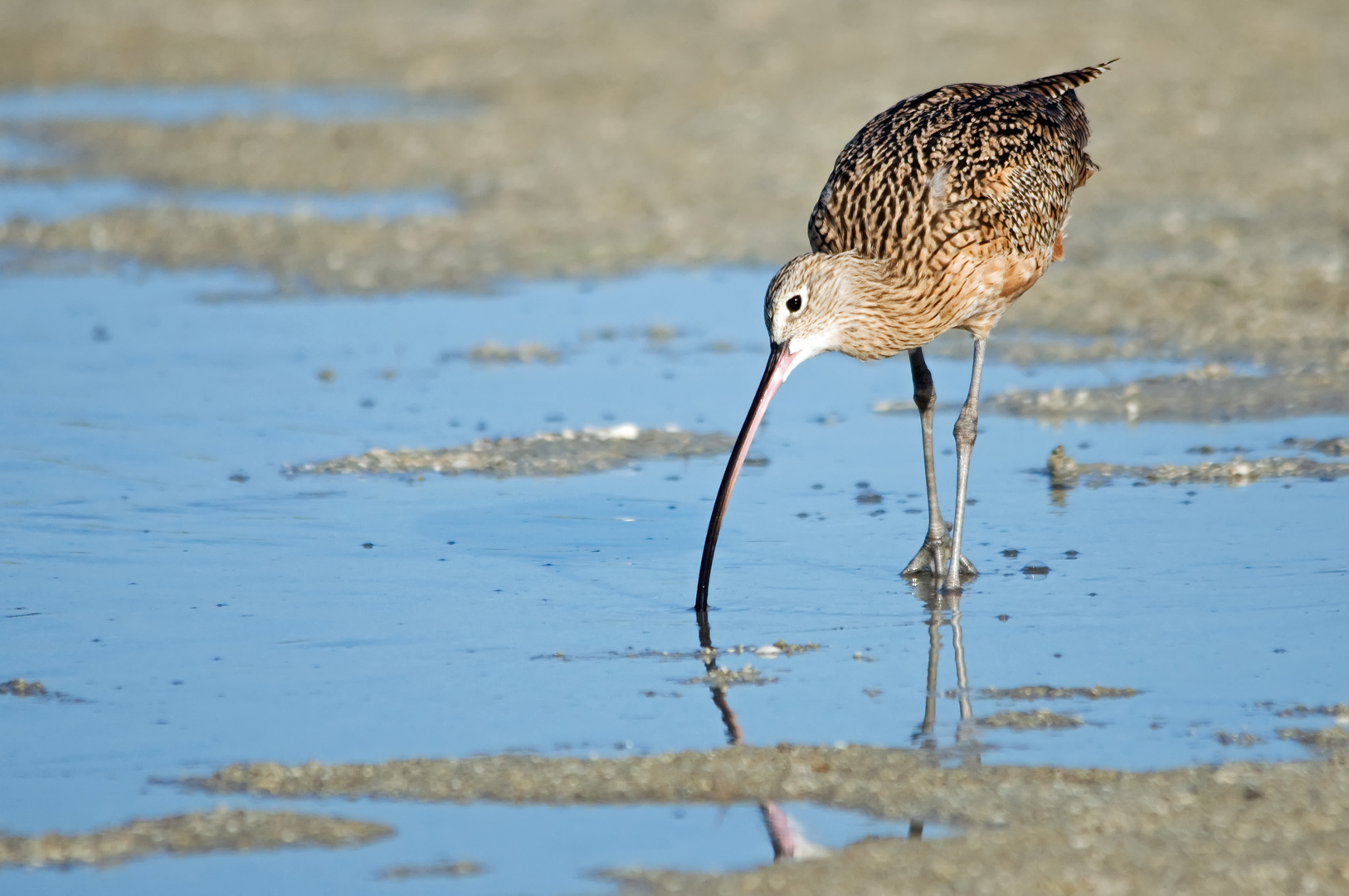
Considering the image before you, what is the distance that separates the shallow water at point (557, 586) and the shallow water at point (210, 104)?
8.24 meters

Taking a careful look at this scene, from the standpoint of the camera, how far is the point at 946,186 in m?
6.72

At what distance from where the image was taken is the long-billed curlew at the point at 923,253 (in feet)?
20.9

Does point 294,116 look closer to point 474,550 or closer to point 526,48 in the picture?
point 526,48

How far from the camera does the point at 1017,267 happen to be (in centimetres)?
693

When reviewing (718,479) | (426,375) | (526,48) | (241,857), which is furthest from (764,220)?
(241,857)

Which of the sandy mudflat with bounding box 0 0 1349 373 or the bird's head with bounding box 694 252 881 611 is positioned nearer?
the bird's head with bounding box 694 252 881 611

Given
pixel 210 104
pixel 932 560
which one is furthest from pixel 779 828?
pixel 210 104

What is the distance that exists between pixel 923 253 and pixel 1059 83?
1.64 metres

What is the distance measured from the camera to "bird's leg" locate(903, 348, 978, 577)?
6680 mm

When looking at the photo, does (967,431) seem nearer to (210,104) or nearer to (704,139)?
(704,139)

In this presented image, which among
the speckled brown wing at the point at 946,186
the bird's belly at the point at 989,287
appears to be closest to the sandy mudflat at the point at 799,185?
the bird's belly at the point at 989,287

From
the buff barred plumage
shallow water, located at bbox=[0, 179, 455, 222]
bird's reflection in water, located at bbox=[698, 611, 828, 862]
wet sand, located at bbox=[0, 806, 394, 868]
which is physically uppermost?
shallow water, located at bbox=[0, 179, 455, 222]

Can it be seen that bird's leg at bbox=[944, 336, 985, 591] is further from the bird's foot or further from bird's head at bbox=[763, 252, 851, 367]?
bird's head at bbox=[763, 252, 851, 367]

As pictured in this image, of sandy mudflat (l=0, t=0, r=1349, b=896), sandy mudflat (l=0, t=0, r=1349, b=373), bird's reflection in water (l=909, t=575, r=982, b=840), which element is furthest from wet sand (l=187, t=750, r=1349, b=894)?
sandy mudflat (l=0, t=0, r=1349, b=373)
